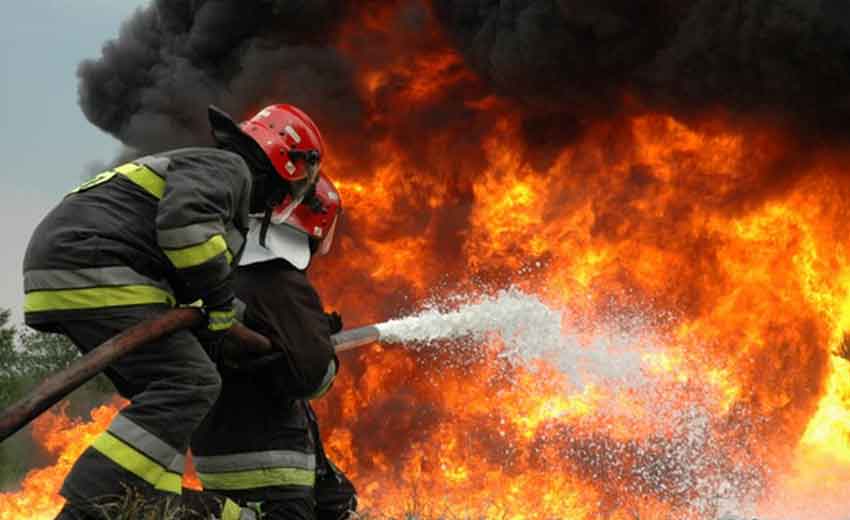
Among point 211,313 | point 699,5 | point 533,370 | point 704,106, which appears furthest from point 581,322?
point 211,313

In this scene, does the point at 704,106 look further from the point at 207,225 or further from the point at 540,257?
the point at 207,225

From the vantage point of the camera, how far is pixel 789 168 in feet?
32.1

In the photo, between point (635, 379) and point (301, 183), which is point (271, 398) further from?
point (635, 379)

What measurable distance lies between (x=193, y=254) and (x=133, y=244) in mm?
279

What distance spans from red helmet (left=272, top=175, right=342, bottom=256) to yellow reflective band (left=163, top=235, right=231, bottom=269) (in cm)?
106

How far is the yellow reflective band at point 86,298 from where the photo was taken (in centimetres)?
365

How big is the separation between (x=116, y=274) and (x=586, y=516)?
715cm

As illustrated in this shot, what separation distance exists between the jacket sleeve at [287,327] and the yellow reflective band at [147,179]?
0.77 metres

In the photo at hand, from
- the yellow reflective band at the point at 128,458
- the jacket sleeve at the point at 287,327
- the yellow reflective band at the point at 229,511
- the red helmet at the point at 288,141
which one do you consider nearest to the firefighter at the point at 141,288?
the yellow reflective band at the point at 128,458

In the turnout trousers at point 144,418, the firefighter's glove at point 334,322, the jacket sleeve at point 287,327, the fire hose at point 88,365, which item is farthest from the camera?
the firefighter's glove at point 334,322

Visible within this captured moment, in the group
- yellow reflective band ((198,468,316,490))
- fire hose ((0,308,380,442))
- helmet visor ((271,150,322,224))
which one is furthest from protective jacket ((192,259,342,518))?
fire hose ((0,308,380,442))

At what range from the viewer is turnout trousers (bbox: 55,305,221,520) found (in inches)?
138

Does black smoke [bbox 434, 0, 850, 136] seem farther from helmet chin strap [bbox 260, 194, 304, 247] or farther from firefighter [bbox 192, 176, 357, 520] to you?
firefighter [bbox 192, 176, 357, 520]

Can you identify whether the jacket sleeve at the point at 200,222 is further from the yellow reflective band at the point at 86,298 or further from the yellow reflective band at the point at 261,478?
the yellow reflective band at the point at 261,478
